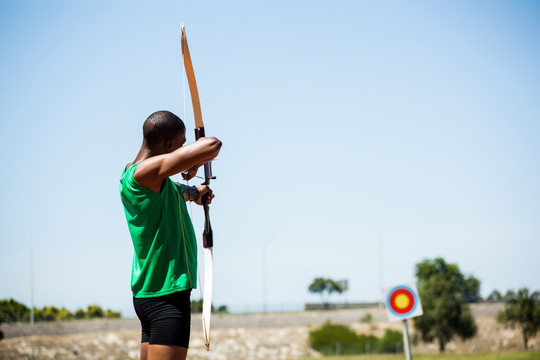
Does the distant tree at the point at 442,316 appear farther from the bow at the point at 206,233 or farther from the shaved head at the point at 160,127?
the shaved head at the point at 160,127

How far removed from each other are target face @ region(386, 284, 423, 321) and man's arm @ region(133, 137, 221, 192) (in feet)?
24.0

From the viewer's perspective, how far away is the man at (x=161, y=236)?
315cm

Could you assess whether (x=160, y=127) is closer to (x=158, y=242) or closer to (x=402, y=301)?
(x=158, y=242)

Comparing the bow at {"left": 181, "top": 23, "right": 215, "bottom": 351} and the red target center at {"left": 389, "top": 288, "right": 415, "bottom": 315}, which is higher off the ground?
the bow at {"left": 181, "top": 23, "right": 215, "bottom": 351}

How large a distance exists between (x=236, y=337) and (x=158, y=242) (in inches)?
2108

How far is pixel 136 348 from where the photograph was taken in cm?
4750

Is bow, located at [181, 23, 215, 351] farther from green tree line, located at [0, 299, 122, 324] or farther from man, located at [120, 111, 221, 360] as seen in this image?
green tree line, located at [0, 299, 122, 324]

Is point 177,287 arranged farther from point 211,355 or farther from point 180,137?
point 211,355

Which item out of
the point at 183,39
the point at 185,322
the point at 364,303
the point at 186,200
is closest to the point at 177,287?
the point at 185,322

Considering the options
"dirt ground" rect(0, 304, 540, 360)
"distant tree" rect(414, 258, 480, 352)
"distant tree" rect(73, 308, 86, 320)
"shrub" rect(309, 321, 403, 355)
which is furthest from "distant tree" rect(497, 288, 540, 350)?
"distant tree" rect(73, 308, 86, 320)

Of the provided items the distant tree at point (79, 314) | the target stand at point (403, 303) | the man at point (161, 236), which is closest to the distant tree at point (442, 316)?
the distant tree at point (79, 314)

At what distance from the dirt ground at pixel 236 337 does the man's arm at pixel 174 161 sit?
128ft

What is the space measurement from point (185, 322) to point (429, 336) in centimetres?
5732

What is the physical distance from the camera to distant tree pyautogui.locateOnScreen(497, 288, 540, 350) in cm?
5528
